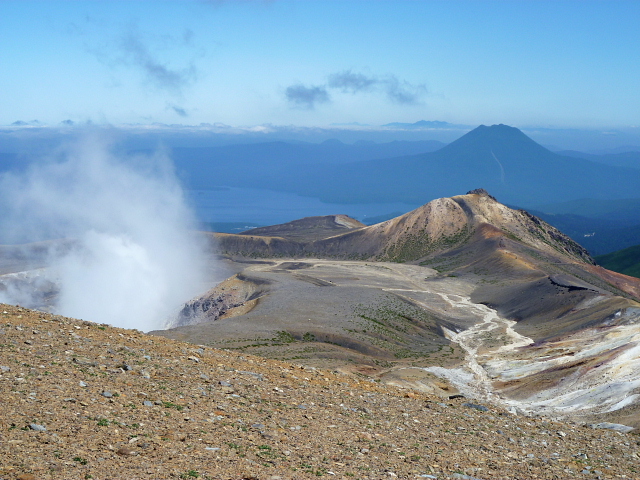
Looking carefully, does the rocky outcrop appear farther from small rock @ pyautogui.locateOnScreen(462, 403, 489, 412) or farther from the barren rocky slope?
small rock @ pyautogui.locateOnScreen(462, 403, 489, 412)

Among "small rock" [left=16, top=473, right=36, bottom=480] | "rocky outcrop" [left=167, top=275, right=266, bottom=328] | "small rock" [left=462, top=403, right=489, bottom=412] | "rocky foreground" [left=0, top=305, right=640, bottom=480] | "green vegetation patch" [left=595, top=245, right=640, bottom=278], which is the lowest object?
"green vegetation patch" [left=595, top=245, right=640, bottom=278]

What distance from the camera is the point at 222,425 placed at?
1534 centimetres

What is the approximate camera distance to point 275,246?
151500 mm

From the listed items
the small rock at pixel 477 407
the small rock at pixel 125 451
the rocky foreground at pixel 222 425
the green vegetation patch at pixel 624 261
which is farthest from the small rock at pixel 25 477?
the green vegetation patch at pixel 624 261

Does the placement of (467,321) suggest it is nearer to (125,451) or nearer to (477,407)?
(477,407)

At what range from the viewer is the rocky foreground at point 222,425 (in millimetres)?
12555

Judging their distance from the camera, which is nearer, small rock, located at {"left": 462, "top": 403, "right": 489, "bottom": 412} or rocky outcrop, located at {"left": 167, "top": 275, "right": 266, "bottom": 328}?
small rock, located at {"left": 462, "top": 403, "right": 489, "bottom": 412}

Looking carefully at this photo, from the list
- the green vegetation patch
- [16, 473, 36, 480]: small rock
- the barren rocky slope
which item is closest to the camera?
[16, 473, 36, 480]: small rock

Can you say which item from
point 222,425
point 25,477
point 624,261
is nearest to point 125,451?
point 25,477

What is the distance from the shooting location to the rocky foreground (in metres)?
12.6

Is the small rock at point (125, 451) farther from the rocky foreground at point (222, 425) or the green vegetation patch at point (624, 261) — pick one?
the green vegetation patch at point (624, 261)

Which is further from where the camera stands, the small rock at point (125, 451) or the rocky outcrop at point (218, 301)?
the rocky outcrop at point (218, 301)

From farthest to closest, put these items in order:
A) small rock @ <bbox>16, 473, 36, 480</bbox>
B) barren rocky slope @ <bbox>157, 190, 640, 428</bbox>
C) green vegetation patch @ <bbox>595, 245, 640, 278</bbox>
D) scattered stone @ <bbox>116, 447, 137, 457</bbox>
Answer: green vegetation patch @ <bbox>595, 245, 640, 278</bbox>
barren rocky slope @ <bbox>157, 190, 640, 428</bbox>
scattered stone @ <bbox>116, 447, 137, 457</bbox>
small rock @ <bbox>16, 473, 36, 480</bbox>

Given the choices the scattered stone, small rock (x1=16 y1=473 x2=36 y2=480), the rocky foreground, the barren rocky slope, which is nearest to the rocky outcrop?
the barren rocky slope
